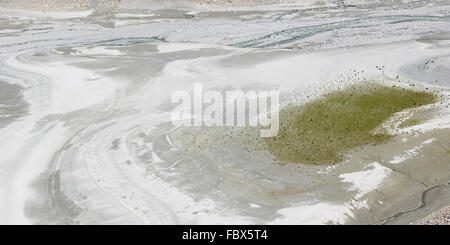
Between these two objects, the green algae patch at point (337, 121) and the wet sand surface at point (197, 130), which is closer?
the wet sand surface at point (197, 130)

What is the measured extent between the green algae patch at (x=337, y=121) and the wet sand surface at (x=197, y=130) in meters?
0.74

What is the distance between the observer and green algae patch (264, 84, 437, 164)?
2120cm

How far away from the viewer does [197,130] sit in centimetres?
2369

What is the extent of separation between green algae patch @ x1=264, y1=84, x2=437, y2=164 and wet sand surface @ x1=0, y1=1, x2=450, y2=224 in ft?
2.44

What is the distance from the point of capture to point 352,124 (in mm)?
23422

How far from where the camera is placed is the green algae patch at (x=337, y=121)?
21203 mm

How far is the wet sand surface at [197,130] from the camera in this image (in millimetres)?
17375

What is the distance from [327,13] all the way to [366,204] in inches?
1488

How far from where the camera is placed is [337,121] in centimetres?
2378

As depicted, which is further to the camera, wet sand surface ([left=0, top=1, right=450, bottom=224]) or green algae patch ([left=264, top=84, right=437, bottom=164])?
green algae patch ([left=264, top=84, right=437, bottom=164])

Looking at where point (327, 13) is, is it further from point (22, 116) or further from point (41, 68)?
point (22, 116)

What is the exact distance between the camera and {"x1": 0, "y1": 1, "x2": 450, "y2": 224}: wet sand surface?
17.4m

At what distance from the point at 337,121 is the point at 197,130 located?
6.96m
